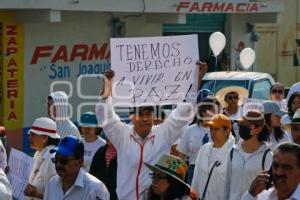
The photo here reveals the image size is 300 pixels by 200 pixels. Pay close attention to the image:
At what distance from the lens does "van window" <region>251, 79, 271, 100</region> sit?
15509mm

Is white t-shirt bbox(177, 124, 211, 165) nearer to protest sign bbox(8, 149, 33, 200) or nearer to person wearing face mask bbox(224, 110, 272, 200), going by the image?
person wearing face mask bbox(224, 110, 272, 200)

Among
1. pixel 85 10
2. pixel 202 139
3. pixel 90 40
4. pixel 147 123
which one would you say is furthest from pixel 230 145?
pixel 90 40

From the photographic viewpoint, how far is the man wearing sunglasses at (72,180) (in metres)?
6.29

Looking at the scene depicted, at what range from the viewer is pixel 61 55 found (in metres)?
17.7

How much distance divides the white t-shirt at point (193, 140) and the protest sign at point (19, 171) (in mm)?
2116

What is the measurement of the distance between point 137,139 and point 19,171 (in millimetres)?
1113

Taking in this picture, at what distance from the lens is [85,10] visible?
17.3m

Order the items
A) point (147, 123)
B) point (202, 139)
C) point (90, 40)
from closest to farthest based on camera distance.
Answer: point (147, 123) < point (202, 139) < point (90, 40)


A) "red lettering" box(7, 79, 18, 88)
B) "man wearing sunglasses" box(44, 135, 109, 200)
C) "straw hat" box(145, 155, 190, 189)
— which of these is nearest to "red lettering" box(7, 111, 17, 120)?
"red lettering" box(7, 79, 18, 88)

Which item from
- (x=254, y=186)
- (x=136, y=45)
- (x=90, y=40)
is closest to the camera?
(x=254, y=186)

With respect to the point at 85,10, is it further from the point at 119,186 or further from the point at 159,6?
the point at 119,186

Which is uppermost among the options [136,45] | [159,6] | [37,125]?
[159,6]

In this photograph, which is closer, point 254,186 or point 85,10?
point 254,186

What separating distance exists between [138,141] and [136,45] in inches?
51.7
